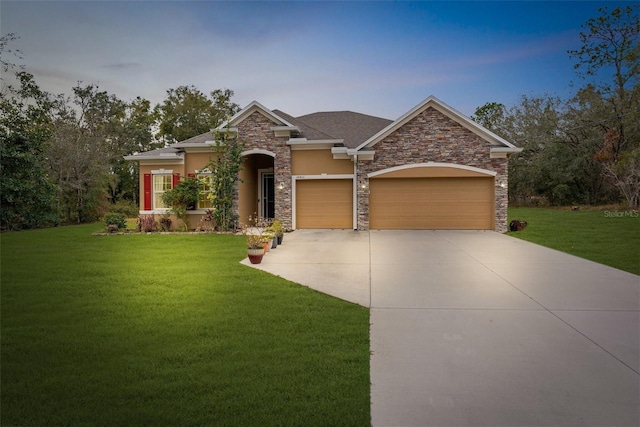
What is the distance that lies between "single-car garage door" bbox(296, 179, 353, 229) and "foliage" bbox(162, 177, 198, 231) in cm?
458

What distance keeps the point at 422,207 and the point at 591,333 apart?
12196 mm

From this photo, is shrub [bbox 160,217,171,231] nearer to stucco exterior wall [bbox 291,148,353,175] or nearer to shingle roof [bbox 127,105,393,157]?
shingle roof [bbox 127,105,393,157]

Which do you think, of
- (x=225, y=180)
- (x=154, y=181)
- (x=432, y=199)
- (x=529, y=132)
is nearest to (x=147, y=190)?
(x=154, y=181)

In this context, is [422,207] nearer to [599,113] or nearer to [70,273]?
[70,273]

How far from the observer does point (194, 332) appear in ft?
14.9

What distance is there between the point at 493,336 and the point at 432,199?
41.1 ft

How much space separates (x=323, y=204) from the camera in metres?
17.3

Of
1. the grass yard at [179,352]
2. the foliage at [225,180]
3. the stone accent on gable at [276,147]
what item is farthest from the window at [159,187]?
the grass yard at [179,352]

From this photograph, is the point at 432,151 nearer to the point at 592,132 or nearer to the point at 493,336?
the point at 493,336

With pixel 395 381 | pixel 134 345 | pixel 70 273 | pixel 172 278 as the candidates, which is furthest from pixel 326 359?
pixel 70 273

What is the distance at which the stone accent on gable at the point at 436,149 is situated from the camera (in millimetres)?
16000

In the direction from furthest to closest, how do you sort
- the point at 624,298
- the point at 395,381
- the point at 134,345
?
the point at 624,298 < the point at 134,345 < the point at 395,381

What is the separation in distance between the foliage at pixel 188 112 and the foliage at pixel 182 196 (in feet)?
64.0

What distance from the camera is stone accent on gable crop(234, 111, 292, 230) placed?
17.0 meters
